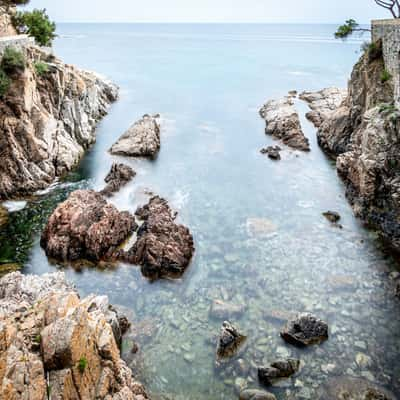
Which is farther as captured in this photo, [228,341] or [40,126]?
[40,126]

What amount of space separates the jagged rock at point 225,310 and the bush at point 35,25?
37.0 m

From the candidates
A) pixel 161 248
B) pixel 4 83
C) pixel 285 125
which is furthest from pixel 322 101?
pixel 161 248

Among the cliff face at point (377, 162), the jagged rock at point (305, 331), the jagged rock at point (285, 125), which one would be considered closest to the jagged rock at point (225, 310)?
the jagged rock at point (305, 331)

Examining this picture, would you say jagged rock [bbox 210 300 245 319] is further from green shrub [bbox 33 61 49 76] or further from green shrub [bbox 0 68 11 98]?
green shrub [bbox 33 61 49 76]

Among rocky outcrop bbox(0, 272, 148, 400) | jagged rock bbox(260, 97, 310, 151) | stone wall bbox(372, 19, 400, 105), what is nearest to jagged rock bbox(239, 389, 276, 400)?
rocky outcrop bbox(0, 272, 148, 400)

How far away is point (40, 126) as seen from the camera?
110ft

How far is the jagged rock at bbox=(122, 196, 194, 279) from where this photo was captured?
22.5m

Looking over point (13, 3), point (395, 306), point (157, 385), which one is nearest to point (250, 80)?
point (13, 3)

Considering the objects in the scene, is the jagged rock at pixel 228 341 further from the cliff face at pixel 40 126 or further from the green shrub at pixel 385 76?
the green shrub at pixel 385 76

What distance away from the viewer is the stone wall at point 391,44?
27.9 m

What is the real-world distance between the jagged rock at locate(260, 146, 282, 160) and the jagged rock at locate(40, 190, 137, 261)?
19.3 metres

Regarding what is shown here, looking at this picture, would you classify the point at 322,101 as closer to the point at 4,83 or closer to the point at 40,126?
the point at 40,126

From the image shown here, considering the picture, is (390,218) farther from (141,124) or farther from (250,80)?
(250,80)

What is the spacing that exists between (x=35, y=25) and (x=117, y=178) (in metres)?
21.5
